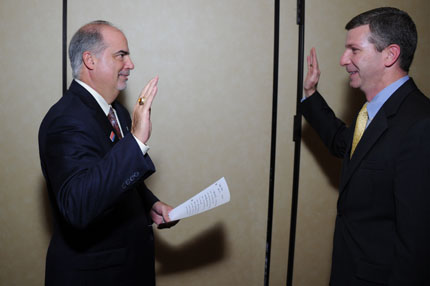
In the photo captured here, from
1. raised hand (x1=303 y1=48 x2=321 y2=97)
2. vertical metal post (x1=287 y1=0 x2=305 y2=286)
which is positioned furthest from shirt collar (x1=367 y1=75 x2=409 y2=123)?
vertical metal post (x1=287 y1=0 x2=305 y2=286)

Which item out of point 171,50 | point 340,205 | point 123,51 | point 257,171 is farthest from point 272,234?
point 123,51

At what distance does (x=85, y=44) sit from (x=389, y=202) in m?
1.31

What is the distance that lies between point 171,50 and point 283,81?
683 millimetres

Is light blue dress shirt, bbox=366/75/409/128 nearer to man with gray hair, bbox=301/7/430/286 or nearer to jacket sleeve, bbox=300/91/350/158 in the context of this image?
man with gray hair, bbox=301/7/430/286

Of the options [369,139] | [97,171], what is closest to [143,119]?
[97,171]

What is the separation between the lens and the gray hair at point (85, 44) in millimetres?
1381

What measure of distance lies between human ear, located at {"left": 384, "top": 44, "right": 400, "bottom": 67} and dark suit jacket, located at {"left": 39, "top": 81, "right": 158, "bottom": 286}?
1029mm

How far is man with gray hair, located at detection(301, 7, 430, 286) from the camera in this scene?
45.0 inches

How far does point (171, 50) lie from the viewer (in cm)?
194

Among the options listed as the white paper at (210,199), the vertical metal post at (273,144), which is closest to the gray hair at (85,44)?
the white paper at (210,199)

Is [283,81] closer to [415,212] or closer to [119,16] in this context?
[119,16]

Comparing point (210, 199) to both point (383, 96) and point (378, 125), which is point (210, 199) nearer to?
point (378, 125)

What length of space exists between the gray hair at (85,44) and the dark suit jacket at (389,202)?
111 centimetres

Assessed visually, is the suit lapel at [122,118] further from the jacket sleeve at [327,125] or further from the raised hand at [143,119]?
the jacket sleeve at [327,125]
